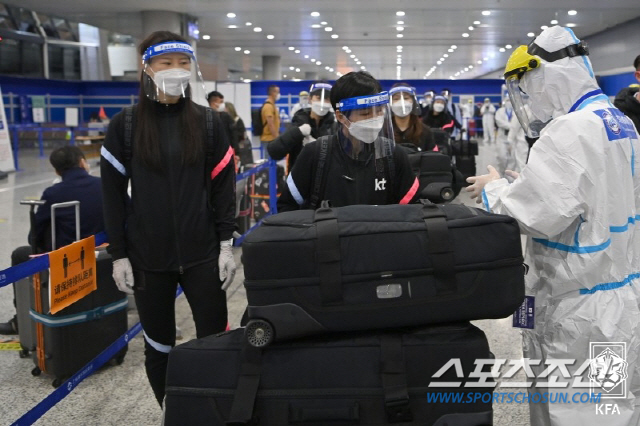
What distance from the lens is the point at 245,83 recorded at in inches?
762

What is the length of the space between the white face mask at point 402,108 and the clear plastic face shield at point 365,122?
3044 millimetres

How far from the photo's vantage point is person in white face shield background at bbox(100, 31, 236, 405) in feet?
8.27

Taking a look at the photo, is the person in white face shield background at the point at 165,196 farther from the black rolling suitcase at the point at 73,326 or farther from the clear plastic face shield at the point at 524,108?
the black rolling suitcase at the point at 73,326

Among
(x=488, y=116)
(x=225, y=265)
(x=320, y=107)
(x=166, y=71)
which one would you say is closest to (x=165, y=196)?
(x=225, y=265)

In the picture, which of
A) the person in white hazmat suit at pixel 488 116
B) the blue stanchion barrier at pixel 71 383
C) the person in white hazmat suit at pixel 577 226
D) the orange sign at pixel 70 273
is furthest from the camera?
the person in white hazmat suit at pixel 488 116

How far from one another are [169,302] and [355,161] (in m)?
0.90

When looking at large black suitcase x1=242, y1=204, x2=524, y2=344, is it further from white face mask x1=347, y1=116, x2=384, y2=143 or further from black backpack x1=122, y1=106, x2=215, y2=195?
black backpack x1=122, y1=106, x2=215, y2=195

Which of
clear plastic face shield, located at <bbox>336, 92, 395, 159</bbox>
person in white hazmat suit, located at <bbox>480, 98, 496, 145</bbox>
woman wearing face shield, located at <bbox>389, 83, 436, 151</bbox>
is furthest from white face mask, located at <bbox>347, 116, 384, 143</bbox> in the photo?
person in white hazmat suit, located at <bbox>480, 98, 496, 145</bbox>

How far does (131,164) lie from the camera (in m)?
2.54

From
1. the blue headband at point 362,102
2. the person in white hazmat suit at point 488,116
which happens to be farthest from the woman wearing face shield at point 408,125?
the person in white hazmat suit at point 488,116

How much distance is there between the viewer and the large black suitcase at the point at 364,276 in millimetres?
1627

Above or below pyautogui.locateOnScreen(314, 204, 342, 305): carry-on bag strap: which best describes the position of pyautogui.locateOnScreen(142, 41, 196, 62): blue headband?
above

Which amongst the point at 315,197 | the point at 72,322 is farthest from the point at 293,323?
the point at 72,322

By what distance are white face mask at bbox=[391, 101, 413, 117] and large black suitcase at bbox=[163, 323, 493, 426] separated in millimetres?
3981
